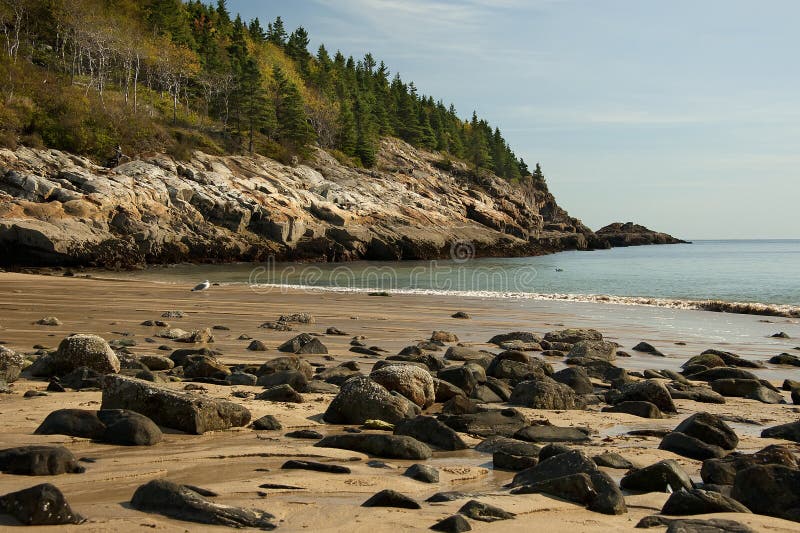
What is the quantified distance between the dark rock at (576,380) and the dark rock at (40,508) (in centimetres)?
681

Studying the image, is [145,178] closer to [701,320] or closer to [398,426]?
[701,320]

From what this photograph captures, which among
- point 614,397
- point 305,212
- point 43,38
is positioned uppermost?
point 43,38

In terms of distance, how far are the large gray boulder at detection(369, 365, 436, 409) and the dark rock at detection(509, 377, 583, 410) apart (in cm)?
110

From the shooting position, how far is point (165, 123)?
6150 centimetres

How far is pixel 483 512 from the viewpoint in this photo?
12.8ft

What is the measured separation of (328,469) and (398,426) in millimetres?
1438

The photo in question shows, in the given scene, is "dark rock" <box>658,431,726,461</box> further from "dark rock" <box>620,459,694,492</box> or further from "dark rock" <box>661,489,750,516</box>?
"dark rock" <box>661,489,750,516</box>

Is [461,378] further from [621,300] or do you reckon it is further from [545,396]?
[621,300]

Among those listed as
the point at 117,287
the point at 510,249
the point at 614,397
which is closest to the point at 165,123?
the point at 510,249

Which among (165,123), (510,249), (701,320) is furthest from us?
(510,249)

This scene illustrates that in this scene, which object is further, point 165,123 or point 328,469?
point 165,123

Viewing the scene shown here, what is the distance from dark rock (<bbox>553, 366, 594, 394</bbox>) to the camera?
29.3ft

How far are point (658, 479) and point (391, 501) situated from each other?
2016 mm

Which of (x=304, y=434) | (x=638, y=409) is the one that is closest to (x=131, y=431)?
(x=304, y=434)
